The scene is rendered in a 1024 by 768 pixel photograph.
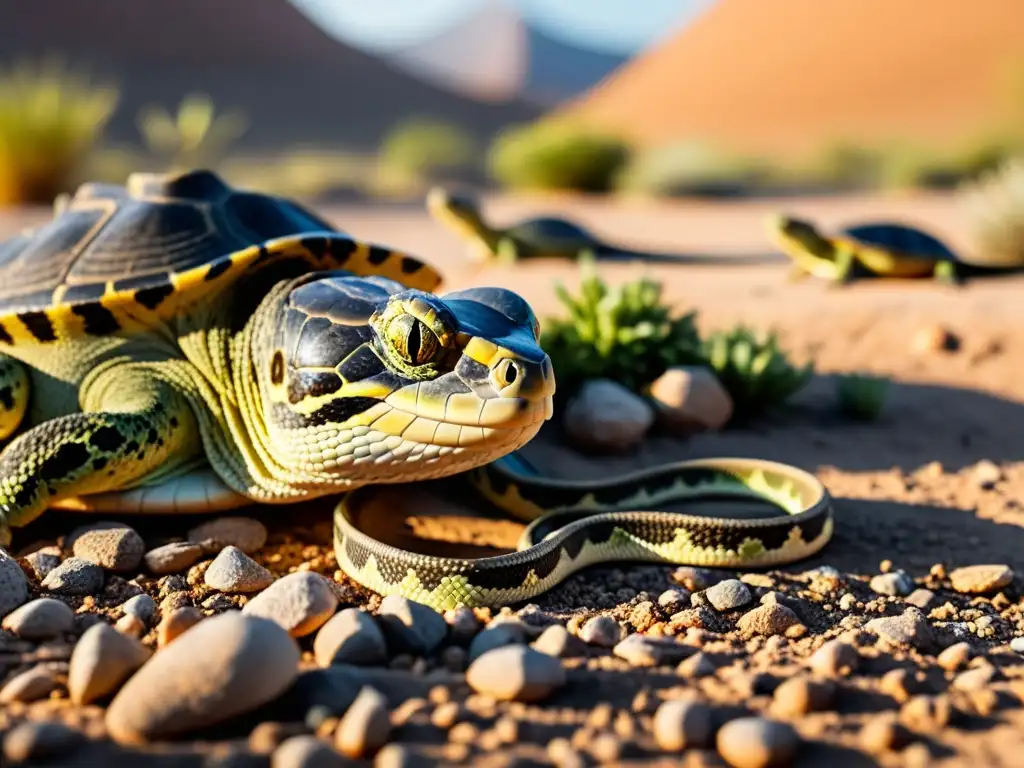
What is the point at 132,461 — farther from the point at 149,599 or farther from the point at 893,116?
the point at 893,116

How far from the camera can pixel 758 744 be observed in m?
2.00

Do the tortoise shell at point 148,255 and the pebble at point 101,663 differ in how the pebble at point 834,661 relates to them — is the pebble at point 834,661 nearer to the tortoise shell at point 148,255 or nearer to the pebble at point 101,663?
the pebble at point 101,663

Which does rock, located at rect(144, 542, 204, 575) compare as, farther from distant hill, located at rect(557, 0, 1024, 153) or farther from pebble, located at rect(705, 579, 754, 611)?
distant hill, located at rect(557, 0, 1024, 153)

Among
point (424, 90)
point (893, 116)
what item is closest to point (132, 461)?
point (893, 116)

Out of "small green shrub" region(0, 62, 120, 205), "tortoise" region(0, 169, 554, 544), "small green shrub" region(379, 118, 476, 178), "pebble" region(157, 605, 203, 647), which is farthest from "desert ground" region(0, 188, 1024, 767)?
"small green shrub" region(379, 118, 476, 178)

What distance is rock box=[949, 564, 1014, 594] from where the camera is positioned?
11.0 feet

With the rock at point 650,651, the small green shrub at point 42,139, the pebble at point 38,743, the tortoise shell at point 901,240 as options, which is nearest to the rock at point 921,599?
the rock at point 650,651

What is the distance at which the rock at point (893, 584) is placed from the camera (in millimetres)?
3373

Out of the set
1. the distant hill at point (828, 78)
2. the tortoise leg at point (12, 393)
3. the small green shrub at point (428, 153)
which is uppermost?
the distant hill at point (828, 78)

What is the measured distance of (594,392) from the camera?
16.0 feet

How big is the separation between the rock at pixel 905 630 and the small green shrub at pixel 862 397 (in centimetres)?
260

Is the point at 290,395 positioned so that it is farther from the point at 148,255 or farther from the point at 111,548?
the point at 148,255

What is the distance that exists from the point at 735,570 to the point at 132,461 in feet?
7.50

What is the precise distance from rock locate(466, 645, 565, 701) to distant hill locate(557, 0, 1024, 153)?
3497 centimetres
